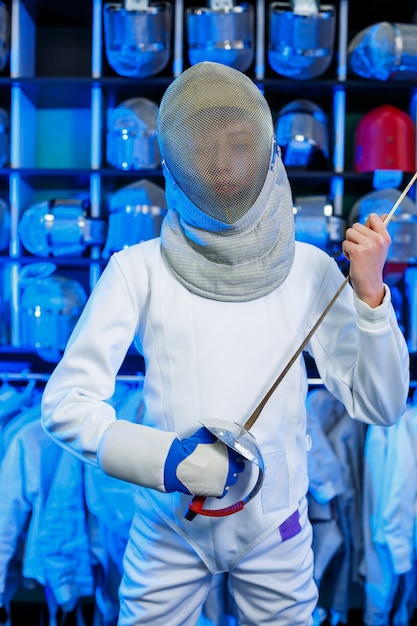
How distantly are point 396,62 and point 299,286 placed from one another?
132 centimetres

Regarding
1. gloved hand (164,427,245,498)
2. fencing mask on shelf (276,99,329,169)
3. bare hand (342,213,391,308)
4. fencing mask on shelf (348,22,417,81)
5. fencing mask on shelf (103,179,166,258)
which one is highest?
fencing mask on shelf (348,22,417,81)

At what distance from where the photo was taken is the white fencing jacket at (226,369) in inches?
43.6

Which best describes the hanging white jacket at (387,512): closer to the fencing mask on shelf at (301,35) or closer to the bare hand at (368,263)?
the bare hand at (368,263)

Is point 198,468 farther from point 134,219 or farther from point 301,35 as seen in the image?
point 301,35

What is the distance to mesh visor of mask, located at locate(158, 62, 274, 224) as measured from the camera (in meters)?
1.11

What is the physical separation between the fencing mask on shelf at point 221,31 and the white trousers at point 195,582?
1.61m

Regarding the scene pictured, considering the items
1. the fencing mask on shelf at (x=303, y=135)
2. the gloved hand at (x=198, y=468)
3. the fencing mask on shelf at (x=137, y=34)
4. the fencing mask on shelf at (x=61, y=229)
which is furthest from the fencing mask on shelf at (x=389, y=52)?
the gloved hand at (x=198, y=468)

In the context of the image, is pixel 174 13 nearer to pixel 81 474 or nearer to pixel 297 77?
pixel 297 77

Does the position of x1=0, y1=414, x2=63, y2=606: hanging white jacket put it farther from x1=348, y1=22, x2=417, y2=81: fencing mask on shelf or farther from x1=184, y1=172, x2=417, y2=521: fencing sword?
x1=348, y1=22, x2=417, y2=81: fencing mask on shelf

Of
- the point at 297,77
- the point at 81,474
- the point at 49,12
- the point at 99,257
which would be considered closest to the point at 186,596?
the point at 81,474

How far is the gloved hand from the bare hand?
13.1 inches

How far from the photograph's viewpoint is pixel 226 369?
1.16m

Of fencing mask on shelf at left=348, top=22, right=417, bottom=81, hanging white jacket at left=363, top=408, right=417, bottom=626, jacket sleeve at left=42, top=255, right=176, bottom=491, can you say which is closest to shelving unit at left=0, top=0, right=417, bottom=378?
fencing mask on shelf at left=348, top=22, right=417, bottom=81

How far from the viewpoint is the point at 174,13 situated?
7.78 feet
